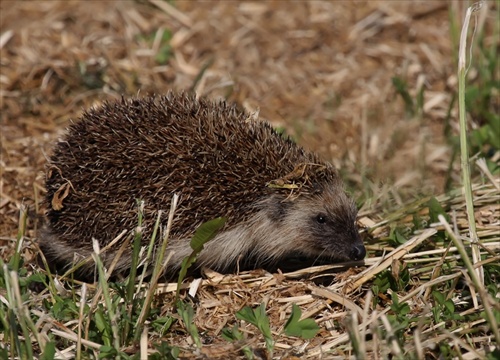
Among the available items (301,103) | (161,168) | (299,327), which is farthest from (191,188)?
(301,103)

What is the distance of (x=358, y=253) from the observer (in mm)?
5430

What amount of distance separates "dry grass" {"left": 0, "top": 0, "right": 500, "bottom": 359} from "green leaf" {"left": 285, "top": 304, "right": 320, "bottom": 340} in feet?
0.21

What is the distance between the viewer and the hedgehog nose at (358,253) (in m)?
5.43

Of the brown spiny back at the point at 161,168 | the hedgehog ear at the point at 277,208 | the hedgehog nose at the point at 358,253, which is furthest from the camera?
the hedgehog ear at the point at 277,208

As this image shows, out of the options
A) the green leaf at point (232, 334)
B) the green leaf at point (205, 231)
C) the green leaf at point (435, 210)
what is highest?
the green leaf at point (205, 231)

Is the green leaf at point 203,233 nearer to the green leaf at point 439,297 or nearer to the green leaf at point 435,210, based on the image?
the green leaf at point 439,297

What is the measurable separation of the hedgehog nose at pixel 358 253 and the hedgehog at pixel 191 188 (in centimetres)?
1

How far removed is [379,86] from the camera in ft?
28.8

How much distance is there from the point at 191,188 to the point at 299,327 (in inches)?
48.0

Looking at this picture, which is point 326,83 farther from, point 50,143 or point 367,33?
point 50,143

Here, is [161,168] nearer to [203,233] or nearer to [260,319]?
[203,233]

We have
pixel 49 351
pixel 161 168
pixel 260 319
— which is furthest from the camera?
pixel 161 168

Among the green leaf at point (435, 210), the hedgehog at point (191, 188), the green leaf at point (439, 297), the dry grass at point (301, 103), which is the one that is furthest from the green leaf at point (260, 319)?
the green leaf at point (435, 210)

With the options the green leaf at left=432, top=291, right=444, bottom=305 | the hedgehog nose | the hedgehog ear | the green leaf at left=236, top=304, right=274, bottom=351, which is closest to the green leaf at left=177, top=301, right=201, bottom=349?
the green leaf at left=236, top=304, right=274, bottom=351
